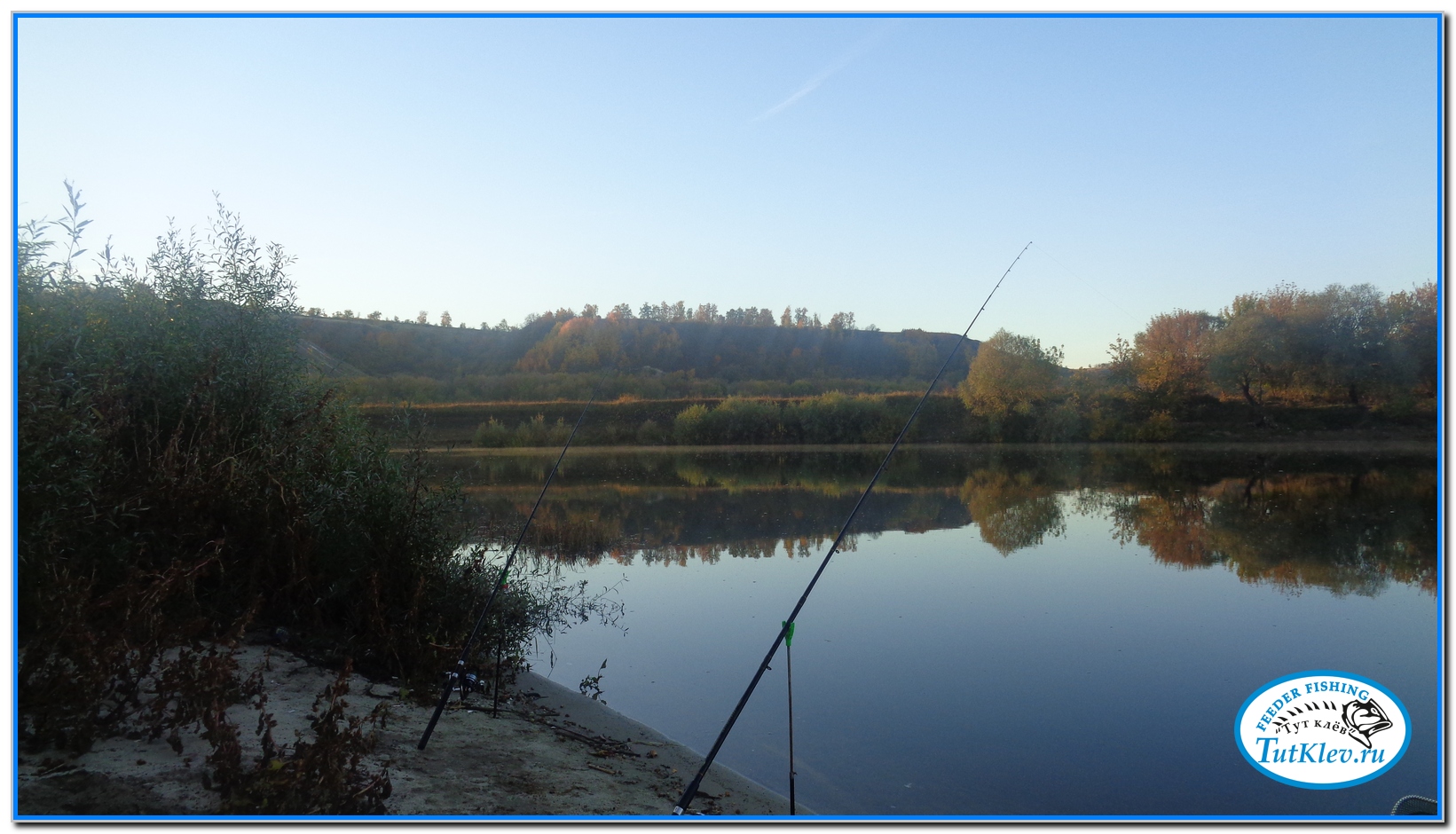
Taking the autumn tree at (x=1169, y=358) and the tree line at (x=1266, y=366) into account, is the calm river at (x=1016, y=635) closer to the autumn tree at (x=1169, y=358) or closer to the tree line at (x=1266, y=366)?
the tree line at (x=1266, y=366)

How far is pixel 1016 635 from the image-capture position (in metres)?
7.81

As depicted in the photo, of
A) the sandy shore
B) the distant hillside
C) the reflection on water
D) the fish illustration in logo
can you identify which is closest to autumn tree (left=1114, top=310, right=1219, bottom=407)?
the reflection on water

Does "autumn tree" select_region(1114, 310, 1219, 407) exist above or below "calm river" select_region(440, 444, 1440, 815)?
above

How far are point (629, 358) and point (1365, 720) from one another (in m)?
41.9

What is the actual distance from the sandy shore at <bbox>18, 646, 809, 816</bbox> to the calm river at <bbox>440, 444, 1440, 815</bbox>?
0.53 m

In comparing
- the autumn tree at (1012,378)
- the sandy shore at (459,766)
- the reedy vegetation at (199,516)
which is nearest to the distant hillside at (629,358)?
the autumn tree at (1012,378)

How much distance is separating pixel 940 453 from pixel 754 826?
111 ft

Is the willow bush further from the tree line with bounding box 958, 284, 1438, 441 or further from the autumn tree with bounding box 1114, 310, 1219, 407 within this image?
the autumn tree with bounding box 1114, 310, 1219, 407

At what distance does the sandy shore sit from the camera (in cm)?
335

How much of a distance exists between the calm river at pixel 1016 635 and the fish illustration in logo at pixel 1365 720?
93cm

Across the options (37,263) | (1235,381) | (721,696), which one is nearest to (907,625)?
(721,696)

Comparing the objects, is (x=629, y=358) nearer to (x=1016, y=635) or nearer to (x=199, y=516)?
(x=1016, y=635)

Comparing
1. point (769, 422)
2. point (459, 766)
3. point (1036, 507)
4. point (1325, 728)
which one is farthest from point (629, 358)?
point (1325, 728)

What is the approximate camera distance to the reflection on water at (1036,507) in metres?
11.7
